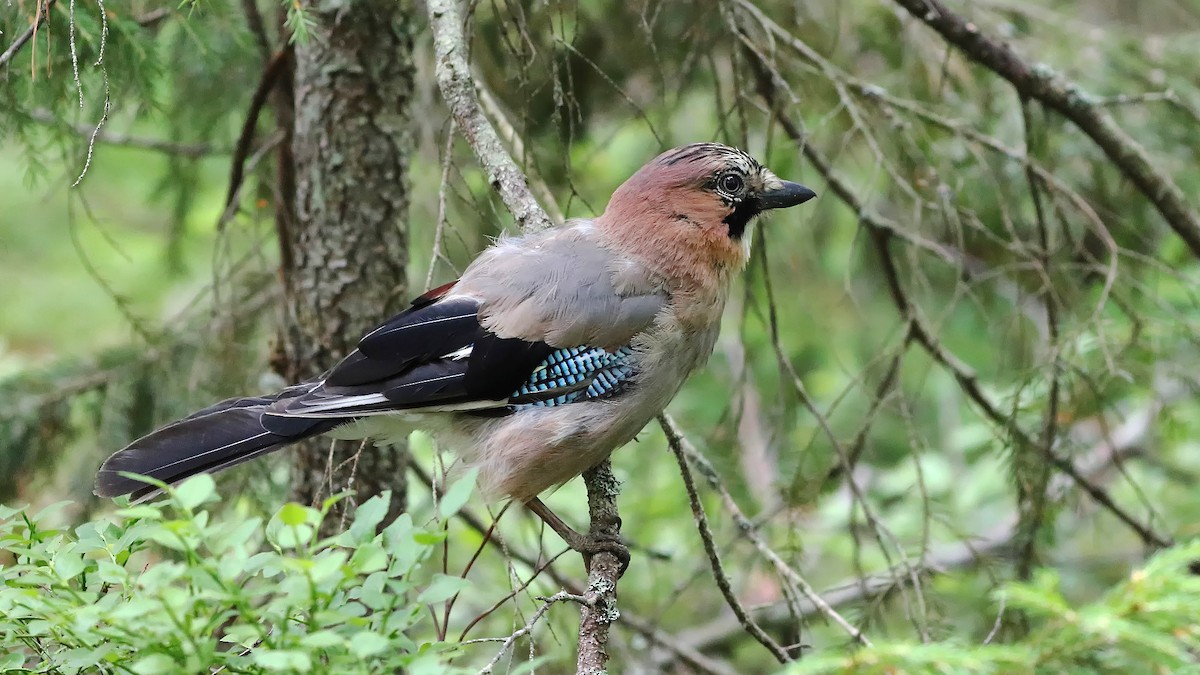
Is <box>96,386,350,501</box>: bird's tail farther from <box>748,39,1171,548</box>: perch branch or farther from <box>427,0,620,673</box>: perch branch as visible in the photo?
<box>748,39,1171,548</box>: perch branch

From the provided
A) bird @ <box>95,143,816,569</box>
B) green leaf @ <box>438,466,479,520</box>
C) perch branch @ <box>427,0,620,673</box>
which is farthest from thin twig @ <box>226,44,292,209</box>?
green leaf @ <box>438,466,479,520</box>

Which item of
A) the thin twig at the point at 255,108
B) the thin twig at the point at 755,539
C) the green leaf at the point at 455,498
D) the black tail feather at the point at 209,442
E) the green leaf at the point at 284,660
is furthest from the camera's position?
the thin twig at the point at 255,108

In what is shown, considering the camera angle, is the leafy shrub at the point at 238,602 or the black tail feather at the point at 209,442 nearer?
the leafy shrub at the point at 238,602

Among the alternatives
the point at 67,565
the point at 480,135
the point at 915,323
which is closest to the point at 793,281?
the point at 915,323

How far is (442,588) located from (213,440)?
1.60 meters

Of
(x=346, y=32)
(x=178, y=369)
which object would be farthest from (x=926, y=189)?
(x=178, y=369)

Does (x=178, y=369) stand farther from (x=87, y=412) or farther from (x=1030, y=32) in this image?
(x=1030, y=32)

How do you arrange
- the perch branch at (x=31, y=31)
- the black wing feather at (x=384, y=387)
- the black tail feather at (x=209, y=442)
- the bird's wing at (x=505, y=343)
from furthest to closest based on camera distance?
the bird's wing at (x=505, y=343) < the black wing feather at (x=384, y=387) < the black tail feather at (x=209, y=442) < the perch branch at (x=31, y=31)

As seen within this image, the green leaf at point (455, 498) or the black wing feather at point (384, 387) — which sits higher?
the green leaf at point (455, 498)

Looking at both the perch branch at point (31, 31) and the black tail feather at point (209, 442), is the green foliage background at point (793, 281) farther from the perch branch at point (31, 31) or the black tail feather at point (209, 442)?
the black tail feather at point (209, 442)

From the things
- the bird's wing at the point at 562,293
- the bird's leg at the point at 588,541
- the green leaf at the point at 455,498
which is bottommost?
the bird's leg at the point at 588,541

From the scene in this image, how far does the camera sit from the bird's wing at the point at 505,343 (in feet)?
9.92

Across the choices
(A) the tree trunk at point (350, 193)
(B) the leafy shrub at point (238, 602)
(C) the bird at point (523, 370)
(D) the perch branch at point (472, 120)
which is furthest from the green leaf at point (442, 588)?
(A) the tree trunk at point (350, 193)

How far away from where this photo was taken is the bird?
2963 mm
